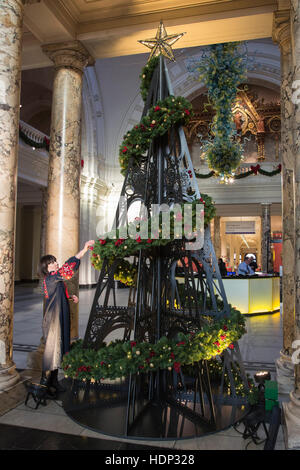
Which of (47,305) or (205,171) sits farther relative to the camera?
(205,171)

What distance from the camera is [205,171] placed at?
19.5m

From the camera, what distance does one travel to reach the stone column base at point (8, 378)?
12.0 feet

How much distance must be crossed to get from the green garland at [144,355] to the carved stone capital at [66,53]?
440 centimetres

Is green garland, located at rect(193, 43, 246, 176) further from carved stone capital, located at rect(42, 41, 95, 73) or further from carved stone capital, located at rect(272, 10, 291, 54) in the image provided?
carved stone capital, located at rect(42, 41, 95, 73)

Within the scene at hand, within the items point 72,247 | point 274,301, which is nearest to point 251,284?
point 274,301

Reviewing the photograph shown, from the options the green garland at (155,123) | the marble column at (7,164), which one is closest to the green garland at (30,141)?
the marble column at (7,164)

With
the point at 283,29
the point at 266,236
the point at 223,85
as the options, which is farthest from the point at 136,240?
the point at 266,236

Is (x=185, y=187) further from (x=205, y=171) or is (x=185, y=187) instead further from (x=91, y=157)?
(x=205, y=171)

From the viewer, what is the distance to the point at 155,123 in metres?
3.49

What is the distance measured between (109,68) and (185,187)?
14.3 metres

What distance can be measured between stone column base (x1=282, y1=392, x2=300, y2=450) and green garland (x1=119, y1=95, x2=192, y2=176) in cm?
268

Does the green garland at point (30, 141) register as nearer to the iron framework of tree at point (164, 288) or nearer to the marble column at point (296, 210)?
the iron framework of tree at point (164, 288)

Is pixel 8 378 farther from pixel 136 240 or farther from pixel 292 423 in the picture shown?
pixel 292 423

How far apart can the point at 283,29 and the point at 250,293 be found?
7.20 m
